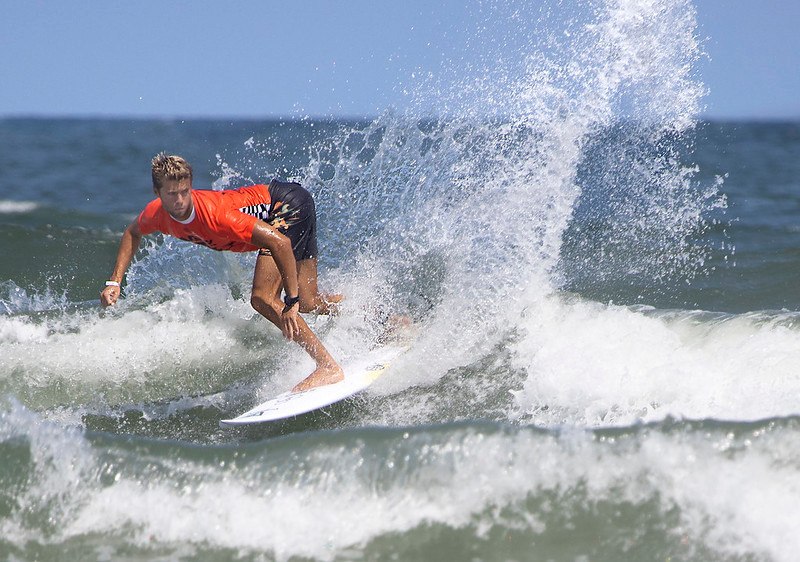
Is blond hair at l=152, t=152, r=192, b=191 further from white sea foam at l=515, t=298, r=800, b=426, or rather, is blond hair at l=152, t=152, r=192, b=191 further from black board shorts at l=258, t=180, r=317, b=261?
white sea foam at l=515, t=298, r=800, b=426

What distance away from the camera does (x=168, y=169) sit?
449cm

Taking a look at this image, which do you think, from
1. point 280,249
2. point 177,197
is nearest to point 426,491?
point 280,249

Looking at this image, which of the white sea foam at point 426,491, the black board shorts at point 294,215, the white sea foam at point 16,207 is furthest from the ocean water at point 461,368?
the white sea foam at point 16,207

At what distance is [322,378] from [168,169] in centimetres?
178

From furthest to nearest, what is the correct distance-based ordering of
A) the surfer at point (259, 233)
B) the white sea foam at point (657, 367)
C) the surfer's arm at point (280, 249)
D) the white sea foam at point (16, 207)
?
the white sea foam at point (16, 207)
the surfer's arm at point (280, 249)
the surfer at point (259, 233)
the white sea foam at point (657, 367)

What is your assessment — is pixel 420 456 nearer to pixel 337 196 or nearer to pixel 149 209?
pixel 149 209

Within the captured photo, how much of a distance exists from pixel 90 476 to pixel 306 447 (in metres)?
1.08

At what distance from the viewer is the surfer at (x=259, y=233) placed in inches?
183

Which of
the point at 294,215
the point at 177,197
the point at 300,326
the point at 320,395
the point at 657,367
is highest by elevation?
the point at 177,197

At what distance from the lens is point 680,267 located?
8891 millimetres

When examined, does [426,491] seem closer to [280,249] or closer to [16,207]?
[280,249]

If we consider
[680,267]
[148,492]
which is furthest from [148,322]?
[680,267]

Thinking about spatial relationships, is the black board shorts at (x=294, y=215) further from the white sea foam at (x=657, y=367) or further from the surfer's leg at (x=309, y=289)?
the white sea foam at (x=657, y=367)

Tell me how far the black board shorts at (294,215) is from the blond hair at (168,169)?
972mm
